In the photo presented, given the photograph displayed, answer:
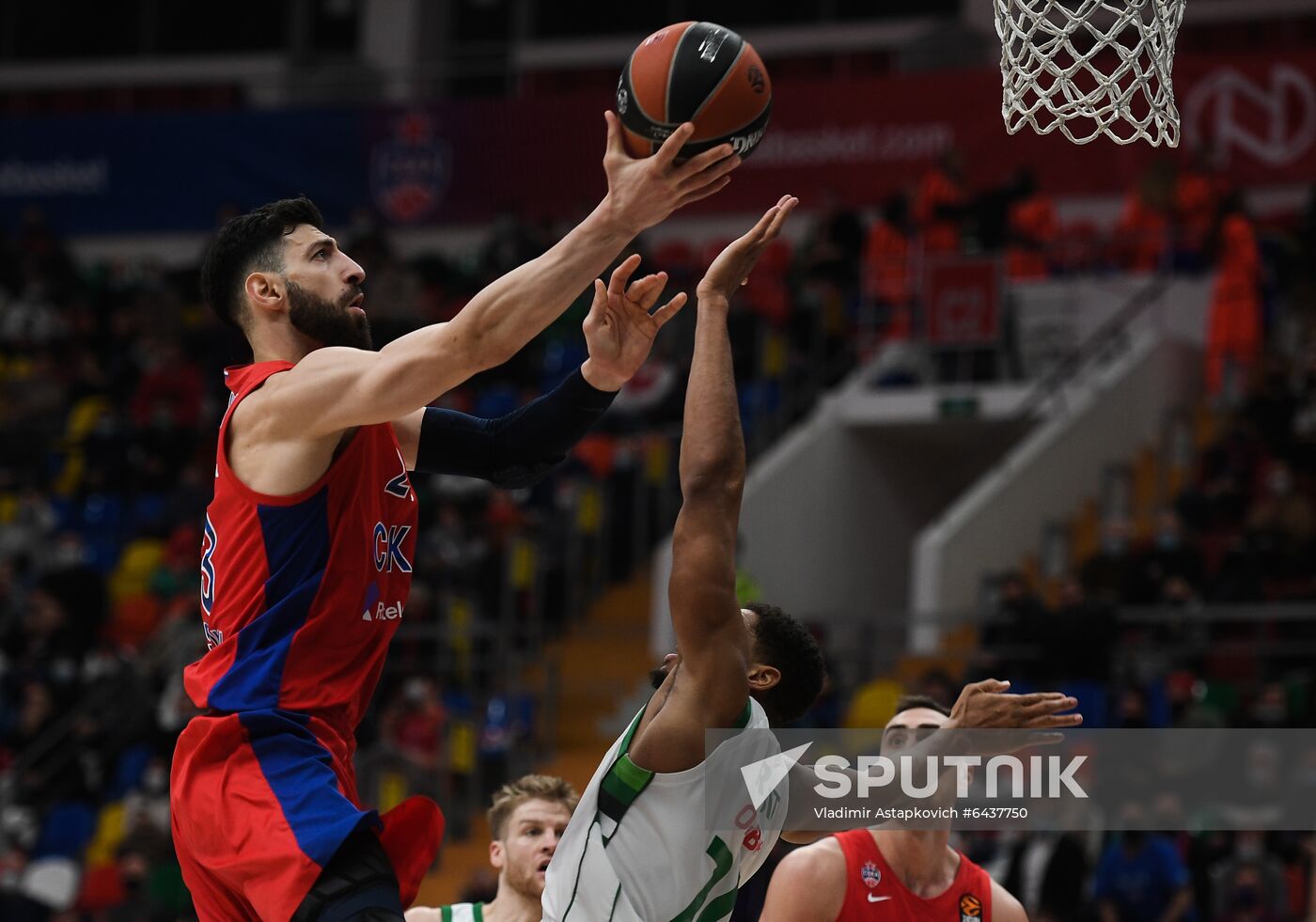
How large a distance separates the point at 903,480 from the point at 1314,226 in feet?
12.7

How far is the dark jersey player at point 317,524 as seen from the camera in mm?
3879

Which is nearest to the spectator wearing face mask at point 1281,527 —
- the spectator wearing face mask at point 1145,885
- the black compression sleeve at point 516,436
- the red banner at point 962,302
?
the red banner at point 962,302

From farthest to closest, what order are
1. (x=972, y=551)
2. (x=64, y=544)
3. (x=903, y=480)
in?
(x=903, y=480)
(x=64, y=544)
(x=972, y=551)

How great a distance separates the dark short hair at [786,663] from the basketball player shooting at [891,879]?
95cm

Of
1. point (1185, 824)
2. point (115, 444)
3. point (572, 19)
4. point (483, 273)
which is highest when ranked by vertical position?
point (572, 19)

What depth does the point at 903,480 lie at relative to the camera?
16938mm

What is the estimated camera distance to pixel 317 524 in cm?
414

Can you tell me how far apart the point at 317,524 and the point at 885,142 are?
1468cm

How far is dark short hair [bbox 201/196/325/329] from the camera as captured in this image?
438cm

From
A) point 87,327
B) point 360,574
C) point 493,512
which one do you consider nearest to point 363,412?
point 360,574

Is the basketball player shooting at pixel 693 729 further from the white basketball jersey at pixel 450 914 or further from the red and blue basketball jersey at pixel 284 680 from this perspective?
the white basketball jersey at pixel 450 914

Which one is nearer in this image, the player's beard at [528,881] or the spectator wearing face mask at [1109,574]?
the player's beard at [528,881]

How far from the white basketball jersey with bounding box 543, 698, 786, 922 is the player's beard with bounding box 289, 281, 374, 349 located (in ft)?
3.53

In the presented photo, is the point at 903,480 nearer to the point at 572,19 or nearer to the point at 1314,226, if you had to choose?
the point at 1314,226
